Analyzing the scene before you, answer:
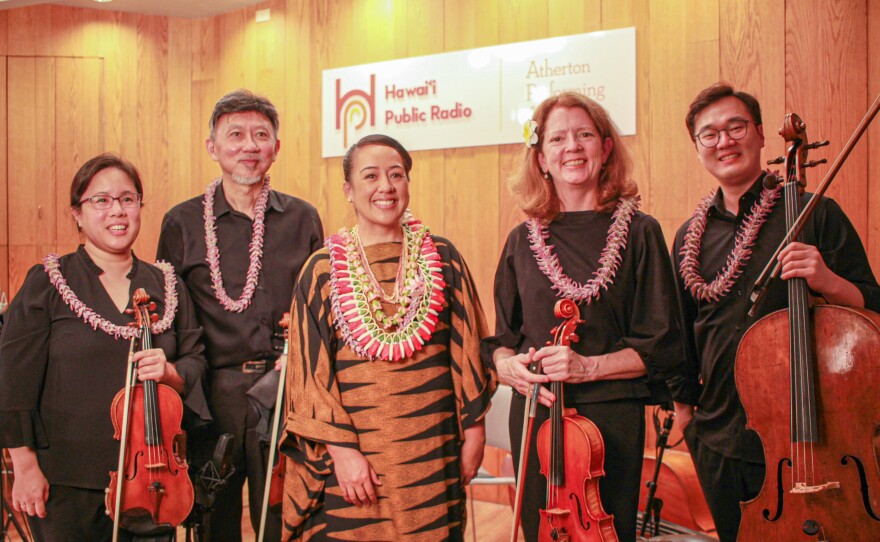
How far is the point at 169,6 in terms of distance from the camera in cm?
631

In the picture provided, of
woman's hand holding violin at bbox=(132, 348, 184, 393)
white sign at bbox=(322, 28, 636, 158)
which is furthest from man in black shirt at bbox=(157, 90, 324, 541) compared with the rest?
white sign at bbox=(322, 28, 636, 158)

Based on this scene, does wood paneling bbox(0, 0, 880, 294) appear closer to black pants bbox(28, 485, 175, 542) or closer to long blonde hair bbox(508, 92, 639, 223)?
long blonde hair bbox(508, 92, 639, 223)

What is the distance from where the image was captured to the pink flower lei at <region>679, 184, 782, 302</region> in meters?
2.38

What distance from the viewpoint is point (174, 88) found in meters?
6.59

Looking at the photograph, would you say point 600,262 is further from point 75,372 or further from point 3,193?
point 3,193

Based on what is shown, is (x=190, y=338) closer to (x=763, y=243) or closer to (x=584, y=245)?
(x=584, y=245)

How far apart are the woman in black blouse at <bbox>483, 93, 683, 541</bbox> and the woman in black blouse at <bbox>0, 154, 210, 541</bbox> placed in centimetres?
111

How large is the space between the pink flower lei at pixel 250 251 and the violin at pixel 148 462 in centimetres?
38

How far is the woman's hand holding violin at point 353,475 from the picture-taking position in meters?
2.11

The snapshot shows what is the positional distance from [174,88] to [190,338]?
14.8 feet

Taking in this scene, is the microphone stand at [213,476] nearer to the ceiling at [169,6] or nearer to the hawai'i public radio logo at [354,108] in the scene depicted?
the hawai'i public radio logo at [354,108]

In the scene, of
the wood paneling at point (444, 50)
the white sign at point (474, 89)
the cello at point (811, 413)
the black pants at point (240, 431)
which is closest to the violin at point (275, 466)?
the black pants at point (240, 431)

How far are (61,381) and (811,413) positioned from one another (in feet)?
7.00

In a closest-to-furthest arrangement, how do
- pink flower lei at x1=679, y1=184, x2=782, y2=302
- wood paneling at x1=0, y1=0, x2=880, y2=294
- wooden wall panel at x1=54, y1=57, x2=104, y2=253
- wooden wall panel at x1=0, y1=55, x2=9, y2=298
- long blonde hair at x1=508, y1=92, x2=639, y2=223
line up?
long blonde hair at x1=508, y1=92, x2=639, y2=223 → pink flower lei at x1=679, y1=184, x2=782, y2=302 → wood paneling at x1=0, y1=0, x2=880, y2=294 → wooden wall panel at x1=0, y1=55, x2=9, y2=298 → wooden wall panel at x1=54, y1=57, x2=104, y2=253
